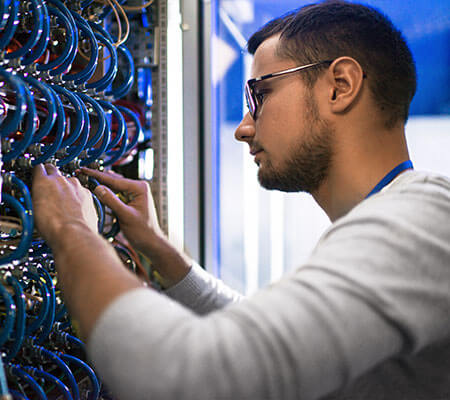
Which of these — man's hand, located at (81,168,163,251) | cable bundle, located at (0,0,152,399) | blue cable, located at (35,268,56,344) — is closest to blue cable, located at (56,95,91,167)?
cable bundle, located at (0,0,152,399)

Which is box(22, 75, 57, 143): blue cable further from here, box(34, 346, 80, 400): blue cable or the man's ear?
the man's ear

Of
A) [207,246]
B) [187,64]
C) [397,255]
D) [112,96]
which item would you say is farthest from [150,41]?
[397,255]

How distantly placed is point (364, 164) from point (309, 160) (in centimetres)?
11

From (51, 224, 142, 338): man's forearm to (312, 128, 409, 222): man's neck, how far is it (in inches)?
20.2

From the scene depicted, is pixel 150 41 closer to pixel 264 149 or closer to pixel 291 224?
pixel 264 149

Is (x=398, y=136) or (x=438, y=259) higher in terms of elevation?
(x=398, y=136)

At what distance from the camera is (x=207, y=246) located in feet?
5.34

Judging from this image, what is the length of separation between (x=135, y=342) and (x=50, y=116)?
50cm

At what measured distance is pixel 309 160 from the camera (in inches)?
36.4

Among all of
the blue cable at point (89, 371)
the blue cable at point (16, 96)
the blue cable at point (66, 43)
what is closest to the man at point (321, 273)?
the blue cable at point (16, 96)

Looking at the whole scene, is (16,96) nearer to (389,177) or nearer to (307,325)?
(307,325)

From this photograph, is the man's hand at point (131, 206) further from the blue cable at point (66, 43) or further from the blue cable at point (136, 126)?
the blue cable at point (66, 43)

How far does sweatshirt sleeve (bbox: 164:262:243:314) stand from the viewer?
1.13 metres

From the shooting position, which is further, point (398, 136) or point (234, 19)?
point (234, 19)
